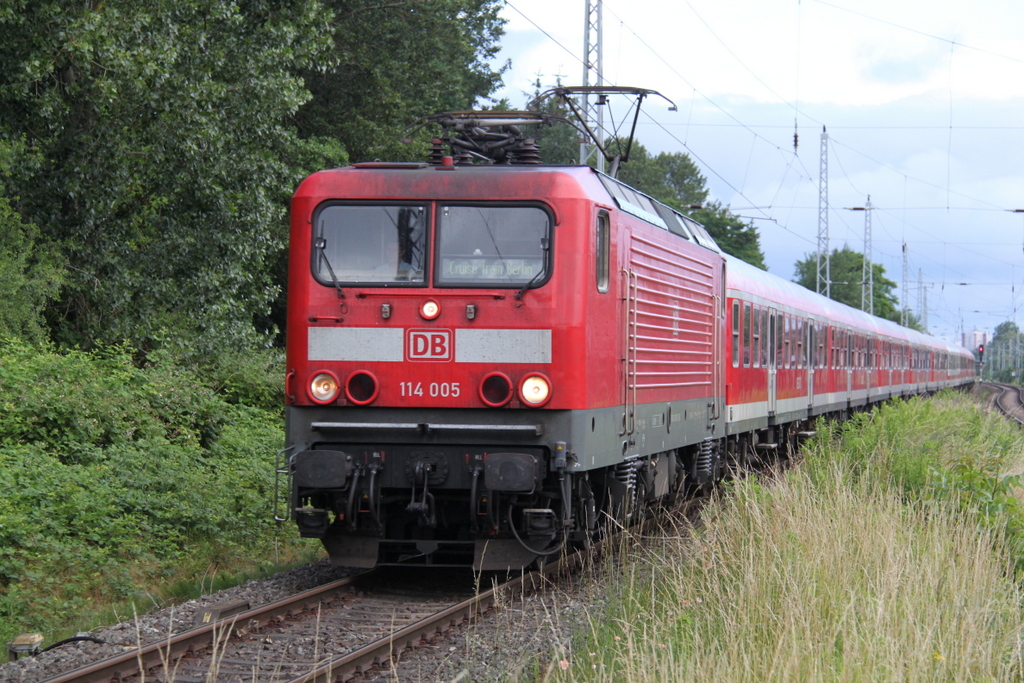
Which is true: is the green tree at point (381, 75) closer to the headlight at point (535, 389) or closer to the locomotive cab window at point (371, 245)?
the locomotive cab window at point (371, 245)

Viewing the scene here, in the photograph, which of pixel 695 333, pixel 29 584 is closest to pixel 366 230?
pixel 29 584

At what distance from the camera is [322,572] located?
9016 millimetres

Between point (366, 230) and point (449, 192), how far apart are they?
652 millimetres

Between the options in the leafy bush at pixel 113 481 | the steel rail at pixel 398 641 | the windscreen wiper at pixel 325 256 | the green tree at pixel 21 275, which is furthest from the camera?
the green tree at pixel 21 275

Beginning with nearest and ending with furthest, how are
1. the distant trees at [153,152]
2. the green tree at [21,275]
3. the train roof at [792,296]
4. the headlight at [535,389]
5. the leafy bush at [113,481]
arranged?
the headlight at [535,389], the leafy bush at [113,481], the green tree at [21,275], the distant trees at [153,152], the train roof at [792,296]

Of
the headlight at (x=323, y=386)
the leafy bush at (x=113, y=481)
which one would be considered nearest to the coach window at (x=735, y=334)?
the leafy bush at (x=113, y=481)

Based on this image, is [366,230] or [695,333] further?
[695,333]

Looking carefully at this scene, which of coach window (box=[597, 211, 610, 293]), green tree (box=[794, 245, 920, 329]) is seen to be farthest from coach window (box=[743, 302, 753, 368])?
green tree (box=[794, 245, 920, 329])

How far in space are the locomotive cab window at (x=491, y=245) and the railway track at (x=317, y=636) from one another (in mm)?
2108

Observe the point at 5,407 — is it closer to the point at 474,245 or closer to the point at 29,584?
the point at 29,584

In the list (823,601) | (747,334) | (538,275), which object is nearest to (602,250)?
(538,275)

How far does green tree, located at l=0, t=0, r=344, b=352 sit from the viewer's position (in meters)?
14.8

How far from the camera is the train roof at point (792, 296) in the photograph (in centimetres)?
1526

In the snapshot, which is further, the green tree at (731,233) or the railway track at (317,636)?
the green tree at (731,233)
